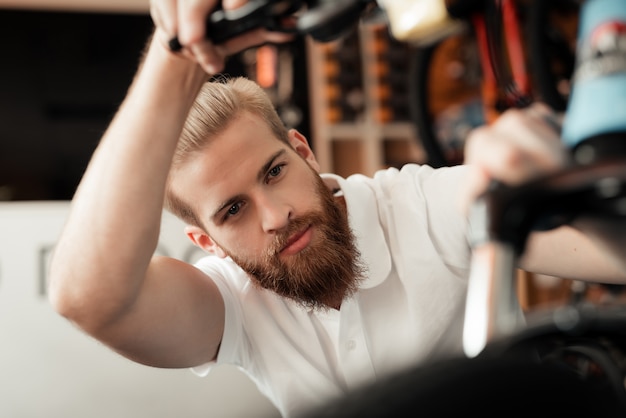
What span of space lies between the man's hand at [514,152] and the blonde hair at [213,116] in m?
0.25

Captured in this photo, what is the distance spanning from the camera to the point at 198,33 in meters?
0.31

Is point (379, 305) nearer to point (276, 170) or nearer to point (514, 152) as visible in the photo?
point (276, 170)

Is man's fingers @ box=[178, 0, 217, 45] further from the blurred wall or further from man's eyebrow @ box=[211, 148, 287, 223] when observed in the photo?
the blurred wall

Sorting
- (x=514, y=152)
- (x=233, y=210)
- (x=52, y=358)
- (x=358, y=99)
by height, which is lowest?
(x=52, y=358)

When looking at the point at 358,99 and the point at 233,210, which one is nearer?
the point at 233,210

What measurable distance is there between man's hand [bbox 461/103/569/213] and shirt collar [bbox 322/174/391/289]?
0.26m

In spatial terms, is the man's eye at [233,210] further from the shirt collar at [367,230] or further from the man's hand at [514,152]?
the man's hand at [514,152]

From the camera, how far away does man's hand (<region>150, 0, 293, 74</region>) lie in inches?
12.3

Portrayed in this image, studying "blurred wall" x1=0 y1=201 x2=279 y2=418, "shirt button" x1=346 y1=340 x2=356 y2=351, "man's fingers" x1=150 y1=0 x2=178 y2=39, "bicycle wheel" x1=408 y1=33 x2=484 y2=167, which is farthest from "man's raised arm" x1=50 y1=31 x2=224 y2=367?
"blurred wall" x1=0 y1=201 x2=279 y2=418

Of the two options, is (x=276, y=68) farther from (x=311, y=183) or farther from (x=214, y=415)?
(x=311, y=183)

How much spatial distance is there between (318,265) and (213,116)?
0.13 metres

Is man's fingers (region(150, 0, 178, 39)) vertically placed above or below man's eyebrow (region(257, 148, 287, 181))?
above

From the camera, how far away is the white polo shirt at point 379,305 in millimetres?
507

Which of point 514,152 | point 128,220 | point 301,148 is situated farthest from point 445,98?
point 514,152
